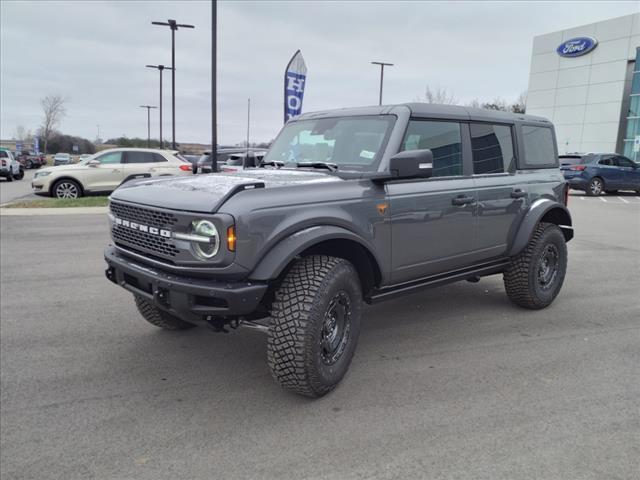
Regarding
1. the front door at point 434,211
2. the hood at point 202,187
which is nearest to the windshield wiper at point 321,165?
the hood at point 202,187

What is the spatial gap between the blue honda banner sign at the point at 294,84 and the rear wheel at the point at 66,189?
6.75 metres

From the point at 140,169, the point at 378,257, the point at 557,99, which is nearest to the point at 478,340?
the point at 378,257

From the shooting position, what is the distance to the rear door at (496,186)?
447 centimetres

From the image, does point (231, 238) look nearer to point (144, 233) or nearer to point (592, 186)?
point (144, 233)

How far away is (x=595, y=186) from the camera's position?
19312 millimetres

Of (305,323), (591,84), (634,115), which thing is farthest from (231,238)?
(591,84)

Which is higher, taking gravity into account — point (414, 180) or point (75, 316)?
point (414, 180)

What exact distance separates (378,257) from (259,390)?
4.05 feet

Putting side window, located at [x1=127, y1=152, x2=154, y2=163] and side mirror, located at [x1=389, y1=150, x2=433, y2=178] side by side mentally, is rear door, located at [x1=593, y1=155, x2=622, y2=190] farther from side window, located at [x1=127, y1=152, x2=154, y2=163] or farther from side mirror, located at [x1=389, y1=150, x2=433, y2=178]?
side mirror, located at [x1=389, y1=150, x2=433, y2=178]

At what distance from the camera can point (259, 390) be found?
341cm

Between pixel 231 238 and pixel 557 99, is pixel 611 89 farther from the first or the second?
pixel 231 238

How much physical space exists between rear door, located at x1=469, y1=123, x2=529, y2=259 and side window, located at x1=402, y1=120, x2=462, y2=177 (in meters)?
0.23

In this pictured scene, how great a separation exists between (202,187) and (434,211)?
6.00 ft

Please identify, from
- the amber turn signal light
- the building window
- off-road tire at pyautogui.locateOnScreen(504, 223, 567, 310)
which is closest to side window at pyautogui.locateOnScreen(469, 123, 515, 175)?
off-road tire at pyautogui.locateOnScreen(504, 223, 567, 310)
